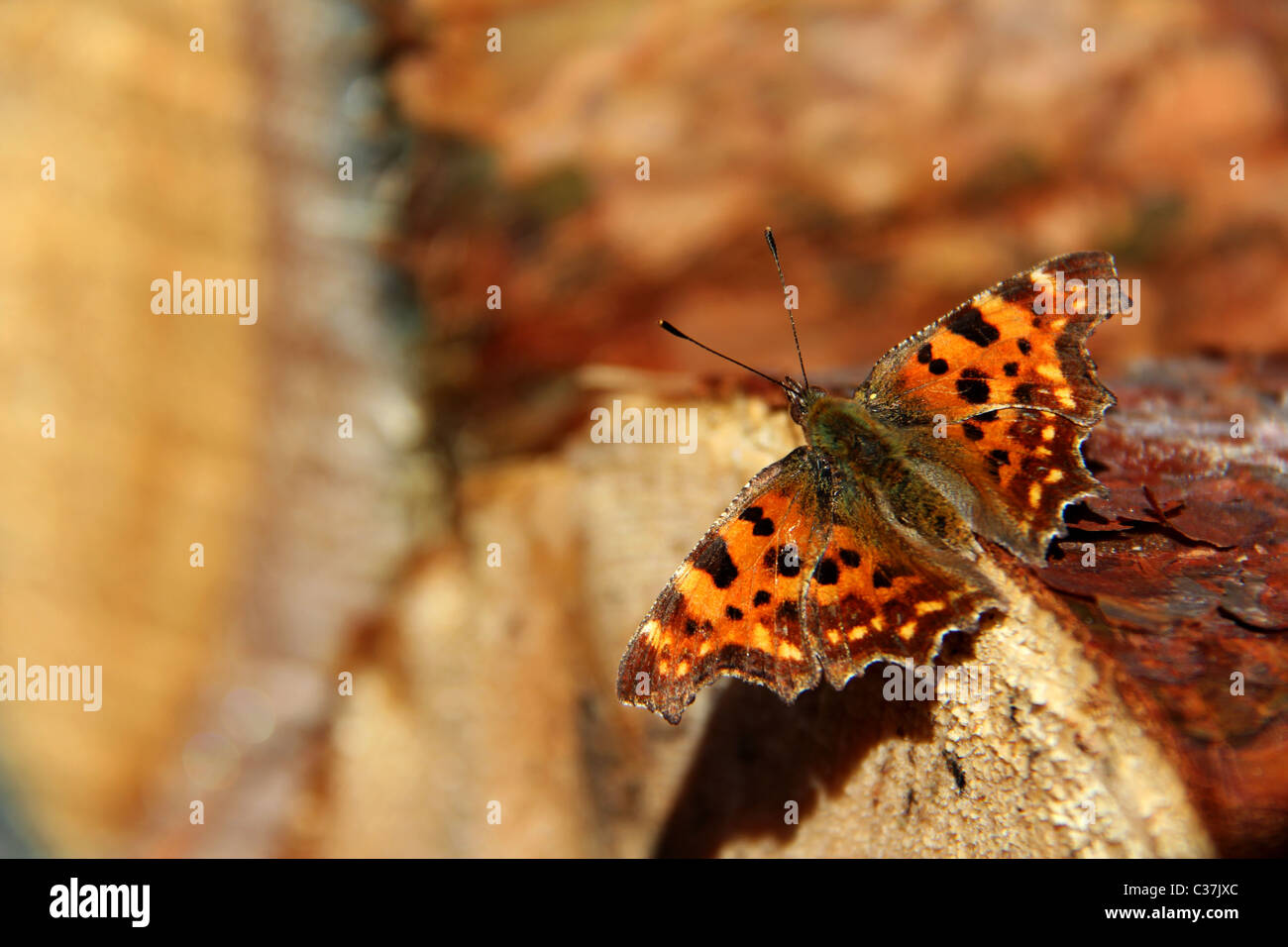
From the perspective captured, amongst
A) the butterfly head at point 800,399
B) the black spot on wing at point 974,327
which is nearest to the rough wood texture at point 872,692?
the butterfly head at point 800,399

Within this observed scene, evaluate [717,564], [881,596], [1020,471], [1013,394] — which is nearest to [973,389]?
[1013,394]

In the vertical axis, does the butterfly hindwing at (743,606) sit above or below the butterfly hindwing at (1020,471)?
below

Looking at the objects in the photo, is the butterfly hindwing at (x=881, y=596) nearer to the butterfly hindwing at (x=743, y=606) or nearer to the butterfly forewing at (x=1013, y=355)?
the butterfly hindwing at (x=743, y=606)

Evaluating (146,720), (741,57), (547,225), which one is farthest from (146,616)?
(741,57)

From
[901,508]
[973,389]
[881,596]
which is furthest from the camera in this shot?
[973,389]

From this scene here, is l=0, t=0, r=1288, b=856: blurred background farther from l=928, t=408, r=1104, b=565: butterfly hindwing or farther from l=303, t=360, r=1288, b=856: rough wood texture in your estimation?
l=928, t=408, r=1104, b=565: butterfly hindwing

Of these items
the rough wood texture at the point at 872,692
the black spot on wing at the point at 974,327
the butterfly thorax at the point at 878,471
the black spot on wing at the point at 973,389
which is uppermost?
the black spot on wing at the point at 974,327

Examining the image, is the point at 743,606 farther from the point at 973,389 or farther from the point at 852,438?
the point at 973,389
